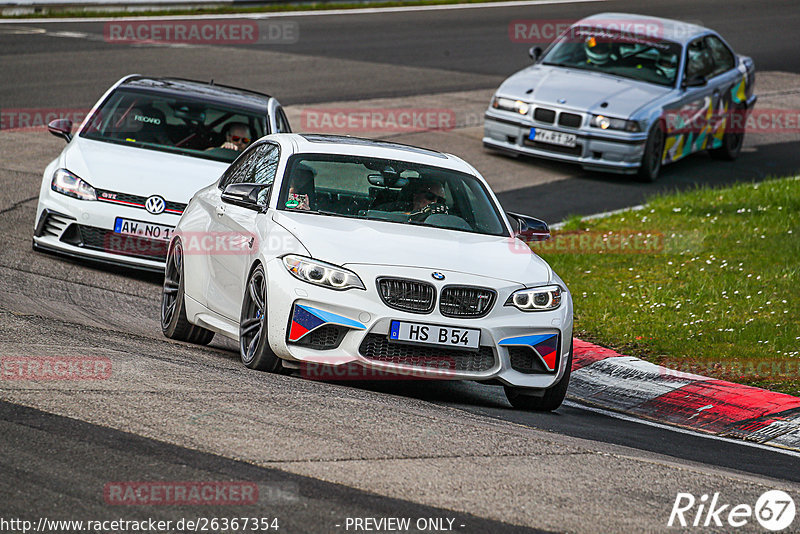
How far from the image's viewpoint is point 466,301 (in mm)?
7422

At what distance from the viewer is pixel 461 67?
2609 centimetres

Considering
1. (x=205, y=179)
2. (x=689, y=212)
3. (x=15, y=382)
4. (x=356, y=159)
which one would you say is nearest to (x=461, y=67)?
(x=689, y=212)

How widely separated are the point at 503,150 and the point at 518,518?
1308 cm

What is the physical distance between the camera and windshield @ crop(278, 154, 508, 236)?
327 inches

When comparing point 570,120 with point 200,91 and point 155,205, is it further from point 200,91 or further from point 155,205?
point 155,205

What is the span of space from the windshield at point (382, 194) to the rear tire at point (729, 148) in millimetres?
11487

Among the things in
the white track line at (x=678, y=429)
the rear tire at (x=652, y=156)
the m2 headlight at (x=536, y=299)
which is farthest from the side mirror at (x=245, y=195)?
the rear tire at (x=652, y=156)

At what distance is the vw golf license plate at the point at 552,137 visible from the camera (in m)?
17.1

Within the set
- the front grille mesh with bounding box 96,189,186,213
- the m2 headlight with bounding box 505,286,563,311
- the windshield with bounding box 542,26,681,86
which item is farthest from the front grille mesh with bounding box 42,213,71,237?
the windshield with bounding box 542,26,681,86

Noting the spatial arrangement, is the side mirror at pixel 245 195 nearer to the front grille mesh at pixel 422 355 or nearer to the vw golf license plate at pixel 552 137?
the front grille mesh at pixel 422 355

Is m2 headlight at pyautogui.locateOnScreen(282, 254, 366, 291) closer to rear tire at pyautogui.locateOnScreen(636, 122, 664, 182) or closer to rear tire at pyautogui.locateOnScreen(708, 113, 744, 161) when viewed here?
rear tire at pyautogui.locateOnScreen(636, 122, 664, 182)

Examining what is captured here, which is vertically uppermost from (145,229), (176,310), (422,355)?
(422,355)

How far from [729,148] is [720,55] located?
1.39 meters

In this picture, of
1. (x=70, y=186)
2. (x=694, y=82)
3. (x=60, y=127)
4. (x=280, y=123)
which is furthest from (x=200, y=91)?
(x=694, y=82)
